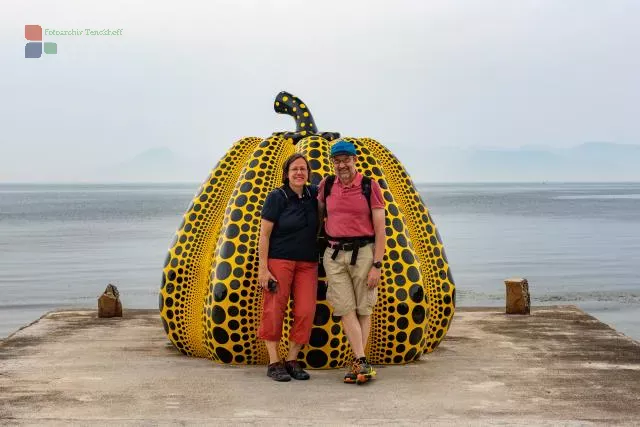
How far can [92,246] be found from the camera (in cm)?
2536

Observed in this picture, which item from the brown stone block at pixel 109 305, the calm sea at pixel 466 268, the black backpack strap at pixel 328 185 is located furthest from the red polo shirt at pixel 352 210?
the calm sea at pixel 466 268

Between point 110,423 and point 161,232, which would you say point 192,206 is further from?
point 161,232

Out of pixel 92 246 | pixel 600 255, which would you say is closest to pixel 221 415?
pixel 600 255

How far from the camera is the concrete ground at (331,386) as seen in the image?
220 inches

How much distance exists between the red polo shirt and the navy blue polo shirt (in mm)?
250

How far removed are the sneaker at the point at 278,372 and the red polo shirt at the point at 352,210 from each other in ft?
3.29

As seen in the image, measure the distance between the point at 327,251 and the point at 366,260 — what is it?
0.28 metres

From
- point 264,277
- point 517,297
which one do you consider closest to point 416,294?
point 264,277

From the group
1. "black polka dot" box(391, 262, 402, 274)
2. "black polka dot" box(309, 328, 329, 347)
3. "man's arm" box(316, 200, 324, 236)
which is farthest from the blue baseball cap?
"black polka dot" box(309, 328, 329, 347)

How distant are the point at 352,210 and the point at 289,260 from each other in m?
0.59

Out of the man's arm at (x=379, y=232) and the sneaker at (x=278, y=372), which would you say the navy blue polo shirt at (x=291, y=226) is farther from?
the sneaker at (x=278, y=372)

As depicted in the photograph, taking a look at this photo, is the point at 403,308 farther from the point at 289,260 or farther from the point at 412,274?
the point at 289,260

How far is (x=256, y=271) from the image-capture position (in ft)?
22.5

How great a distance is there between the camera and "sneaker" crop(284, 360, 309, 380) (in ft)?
21.2
